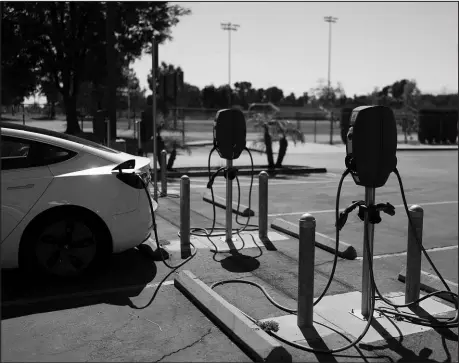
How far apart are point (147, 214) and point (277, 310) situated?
174 cm

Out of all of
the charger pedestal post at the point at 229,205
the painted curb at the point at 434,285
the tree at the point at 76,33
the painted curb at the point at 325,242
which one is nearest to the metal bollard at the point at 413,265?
the painted curb at the point at 434,285

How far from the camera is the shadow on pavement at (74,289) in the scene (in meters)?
4.61

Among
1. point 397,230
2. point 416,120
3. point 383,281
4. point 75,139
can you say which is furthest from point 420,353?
point 416,120

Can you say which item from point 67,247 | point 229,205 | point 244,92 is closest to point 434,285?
point 229,205

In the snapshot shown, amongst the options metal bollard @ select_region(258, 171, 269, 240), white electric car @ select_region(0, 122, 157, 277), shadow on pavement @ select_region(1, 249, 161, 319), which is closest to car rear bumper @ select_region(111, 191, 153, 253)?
white electric car @ select_region(0, 122, 157, 277)

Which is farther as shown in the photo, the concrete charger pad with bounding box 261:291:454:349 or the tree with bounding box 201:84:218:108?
the tree with bounding box 201:84:218:108

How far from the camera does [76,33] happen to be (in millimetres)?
28062

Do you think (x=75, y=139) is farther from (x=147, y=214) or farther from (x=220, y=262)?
(x=220, y=262)

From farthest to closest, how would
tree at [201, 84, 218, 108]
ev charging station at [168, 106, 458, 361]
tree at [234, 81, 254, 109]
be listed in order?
tree at [234, 81, 254, 109], tree at [201, 84, 218, 108], ev charging station at [168, 106, 458, 361]

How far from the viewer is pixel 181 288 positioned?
5.02m

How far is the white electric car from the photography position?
191 inches

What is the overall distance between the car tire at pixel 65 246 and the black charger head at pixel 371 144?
2.55 meters

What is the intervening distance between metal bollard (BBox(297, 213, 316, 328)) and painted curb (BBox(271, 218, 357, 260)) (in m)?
2.23

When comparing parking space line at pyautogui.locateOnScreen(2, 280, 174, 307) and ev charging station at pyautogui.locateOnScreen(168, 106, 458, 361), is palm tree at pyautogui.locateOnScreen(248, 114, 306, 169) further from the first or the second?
ev charging station at pyautogui.locateOnScreen(168, 106, 458, 361)
